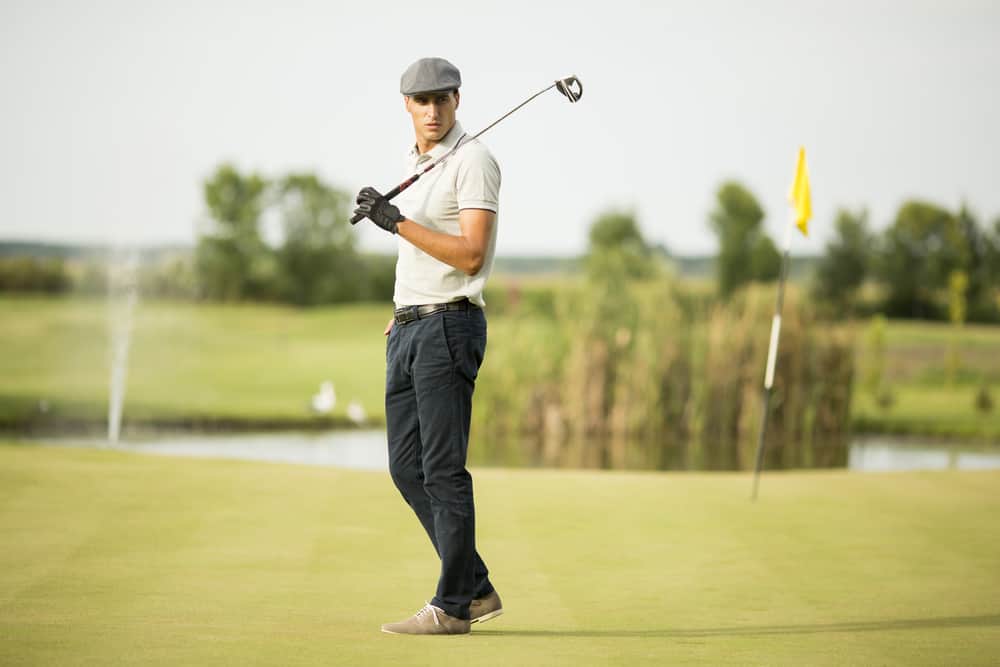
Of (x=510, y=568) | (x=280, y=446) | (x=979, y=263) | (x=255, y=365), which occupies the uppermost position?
(x=979, y=263)

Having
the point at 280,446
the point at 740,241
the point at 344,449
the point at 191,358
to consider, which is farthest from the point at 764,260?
the point at 280,446

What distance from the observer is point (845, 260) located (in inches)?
1489

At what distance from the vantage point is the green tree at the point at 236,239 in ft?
153

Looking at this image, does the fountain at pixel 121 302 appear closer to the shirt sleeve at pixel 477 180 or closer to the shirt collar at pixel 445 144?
the shirt collar at pixel 445 144

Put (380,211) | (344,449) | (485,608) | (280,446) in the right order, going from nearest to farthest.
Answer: (380,211) → (485,608) → (344,449) → (280,446)

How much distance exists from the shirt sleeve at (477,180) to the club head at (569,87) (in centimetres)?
51

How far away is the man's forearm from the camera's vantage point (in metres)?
3.83

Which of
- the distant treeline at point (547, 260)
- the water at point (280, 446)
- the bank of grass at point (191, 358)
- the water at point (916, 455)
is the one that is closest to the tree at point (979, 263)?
the distant treeline at point (547, 260)

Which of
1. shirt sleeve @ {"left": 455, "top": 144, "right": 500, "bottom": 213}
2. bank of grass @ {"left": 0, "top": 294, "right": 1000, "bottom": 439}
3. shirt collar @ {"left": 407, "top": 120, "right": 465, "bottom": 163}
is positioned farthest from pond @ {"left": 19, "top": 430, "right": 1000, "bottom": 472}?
shirt sleeve @ {"left": 455, "top": 144, "right": 500, "bottom": 213}

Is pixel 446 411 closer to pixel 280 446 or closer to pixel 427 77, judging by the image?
pixel 427 77

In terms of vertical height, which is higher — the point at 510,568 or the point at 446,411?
the point at 446,411

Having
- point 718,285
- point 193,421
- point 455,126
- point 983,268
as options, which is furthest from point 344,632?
point 718,285

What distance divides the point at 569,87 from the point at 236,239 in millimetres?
44484

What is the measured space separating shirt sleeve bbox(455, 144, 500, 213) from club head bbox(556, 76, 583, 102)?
506 millimetres
